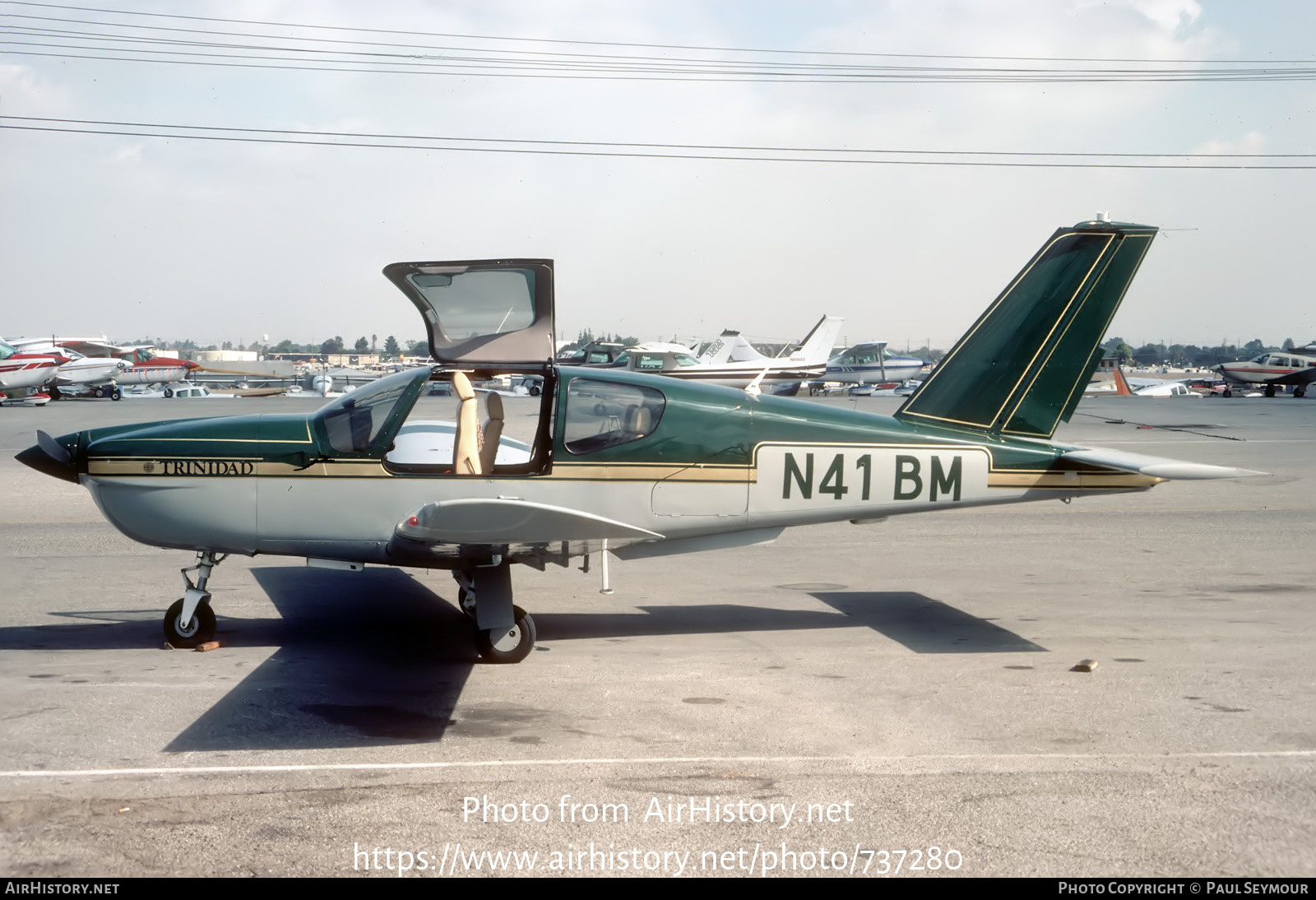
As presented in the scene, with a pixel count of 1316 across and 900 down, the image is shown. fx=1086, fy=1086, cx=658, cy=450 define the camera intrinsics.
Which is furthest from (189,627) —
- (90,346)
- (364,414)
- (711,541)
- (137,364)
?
(137,364)

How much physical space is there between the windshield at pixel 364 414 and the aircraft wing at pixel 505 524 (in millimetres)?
1301

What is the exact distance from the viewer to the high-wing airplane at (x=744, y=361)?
141 ft

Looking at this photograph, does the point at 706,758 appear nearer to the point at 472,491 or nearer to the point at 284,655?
the point at 472,491

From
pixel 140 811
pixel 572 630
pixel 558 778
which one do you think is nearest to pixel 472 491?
pixel 572 630

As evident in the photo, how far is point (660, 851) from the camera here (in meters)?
4.40

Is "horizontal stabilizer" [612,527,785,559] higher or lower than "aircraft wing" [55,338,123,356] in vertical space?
lower

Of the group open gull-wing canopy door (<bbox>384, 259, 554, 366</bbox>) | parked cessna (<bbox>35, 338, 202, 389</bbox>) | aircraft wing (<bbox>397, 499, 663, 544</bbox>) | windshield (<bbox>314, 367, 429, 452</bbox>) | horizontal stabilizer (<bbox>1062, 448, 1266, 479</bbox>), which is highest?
open gull-wing canopy door (<bbox>384, 259, 554, 366</bbox>)

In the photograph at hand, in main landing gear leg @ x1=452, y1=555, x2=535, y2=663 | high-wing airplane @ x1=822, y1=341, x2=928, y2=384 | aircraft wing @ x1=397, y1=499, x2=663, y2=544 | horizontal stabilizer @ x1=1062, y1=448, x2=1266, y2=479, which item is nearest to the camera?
aircraft wing @ x1=397, y1=499, x2=663, y2=544

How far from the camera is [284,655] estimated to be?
7414 mm

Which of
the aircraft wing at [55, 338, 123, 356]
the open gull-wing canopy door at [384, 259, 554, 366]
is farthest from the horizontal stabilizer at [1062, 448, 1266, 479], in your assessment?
the aircraft wing at [55, 338, 123, 356]

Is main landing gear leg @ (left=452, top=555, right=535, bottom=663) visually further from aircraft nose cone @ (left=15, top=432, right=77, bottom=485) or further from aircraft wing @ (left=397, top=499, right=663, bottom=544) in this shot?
aircraft nose cone @ (left=15, top=432, right=77, bottom=485)

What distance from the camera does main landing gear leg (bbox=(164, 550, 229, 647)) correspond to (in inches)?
Result: 296

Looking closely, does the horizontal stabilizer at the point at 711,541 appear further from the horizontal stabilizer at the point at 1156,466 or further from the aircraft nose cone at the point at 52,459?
the aircraft nose cone at the point at 52,459

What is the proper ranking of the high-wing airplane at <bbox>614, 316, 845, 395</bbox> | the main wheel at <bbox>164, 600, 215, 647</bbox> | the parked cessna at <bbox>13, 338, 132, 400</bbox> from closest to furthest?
the main wheel at <bbox>164, 600, 215, 647</bbox>
the parked cessna at <bbox>13, 338, 132, 400</bbox>
the high-wing airplane at <bbox>614, 316, 845, 395</bbox>
